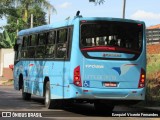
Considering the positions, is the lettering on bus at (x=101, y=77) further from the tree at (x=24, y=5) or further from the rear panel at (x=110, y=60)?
the tree at (x=24, y=5)

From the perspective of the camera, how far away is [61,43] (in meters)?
16.1

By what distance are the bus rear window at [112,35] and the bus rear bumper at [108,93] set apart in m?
1.31

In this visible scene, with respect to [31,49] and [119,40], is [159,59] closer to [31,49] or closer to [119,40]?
[31,49]

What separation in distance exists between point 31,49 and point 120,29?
18.8 ft

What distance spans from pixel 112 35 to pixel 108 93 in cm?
183

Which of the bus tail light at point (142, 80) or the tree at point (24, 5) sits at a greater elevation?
the tree at point (24, 5)

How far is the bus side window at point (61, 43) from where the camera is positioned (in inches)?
621

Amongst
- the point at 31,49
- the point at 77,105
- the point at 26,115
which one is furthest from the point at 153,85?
the point at 26,115

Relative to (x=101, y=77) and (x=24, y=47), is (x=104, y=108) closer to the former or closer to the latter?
(x=101, y=77)

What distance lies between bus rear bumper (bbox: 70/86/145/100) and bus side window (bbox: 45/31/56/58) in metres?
2.66

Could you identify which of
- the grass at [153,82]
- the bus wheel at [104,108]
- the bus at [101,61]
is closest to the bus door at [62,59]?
the bus at [101,61]

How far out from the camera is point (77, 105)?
19.6m

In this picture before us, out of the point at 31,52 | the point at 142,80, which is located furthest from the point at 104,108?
the point at 31,52

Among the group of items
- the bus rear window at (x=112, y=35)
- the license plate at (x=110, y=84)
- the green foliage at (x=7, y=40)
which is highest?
the green foliage at (x=7, y=40)
